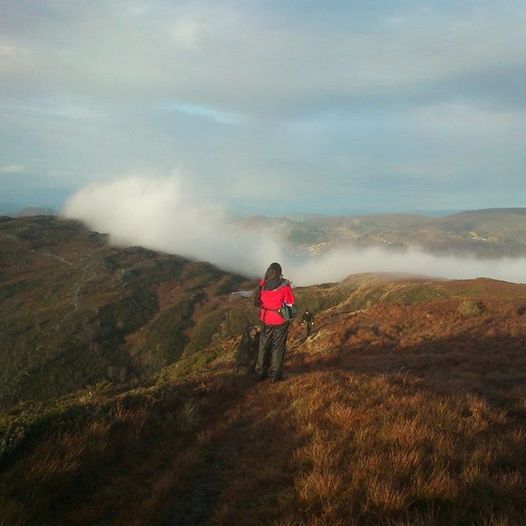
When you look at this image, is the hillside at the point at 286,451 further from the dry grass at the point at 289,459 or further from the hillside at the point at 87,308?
the hillside at the point at 87,308

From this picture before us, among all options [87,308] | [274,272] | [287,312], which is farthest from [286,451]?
[87,308]

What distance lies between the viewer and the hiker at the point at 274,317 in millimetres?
12070

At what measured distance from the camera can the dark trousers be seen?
12227 mm

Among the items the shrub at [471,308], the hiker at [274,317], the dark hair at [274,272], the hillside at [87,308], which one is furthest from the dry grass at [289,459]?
the hillside at [87,308]

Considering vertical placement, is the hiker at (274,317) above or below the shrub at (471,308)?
above

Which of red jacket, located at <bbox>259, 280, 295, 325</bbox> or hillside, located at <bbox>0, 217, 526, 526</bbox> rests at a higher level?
red jacket, located at <bbox>259, 280, 295, 325</bbox>

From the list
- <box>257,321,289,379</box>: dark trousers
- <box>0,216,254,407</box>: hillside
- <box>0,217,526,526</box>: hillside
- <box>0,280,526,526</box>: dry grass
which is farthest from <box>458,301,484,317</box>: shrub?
<box>0,216,254,407</box>: hillside

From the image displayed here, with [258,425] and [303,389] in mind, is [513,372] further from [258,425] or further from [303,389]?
[258,425]

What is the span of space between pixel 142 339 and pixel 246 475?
4124 inches

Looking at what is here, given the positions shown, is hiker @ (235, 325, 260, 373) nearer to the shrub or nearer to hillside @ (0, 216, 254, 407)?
the shrub

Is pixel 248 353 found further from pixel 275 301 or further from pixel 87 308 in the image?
pixel 87 308

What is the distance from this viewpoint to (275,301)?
12117 millimetres

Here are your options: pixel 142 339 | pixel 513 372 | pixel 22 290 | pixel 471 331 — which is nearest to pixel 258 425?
pixel 513 372

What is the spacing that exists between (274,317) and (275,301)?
1.45 feet
